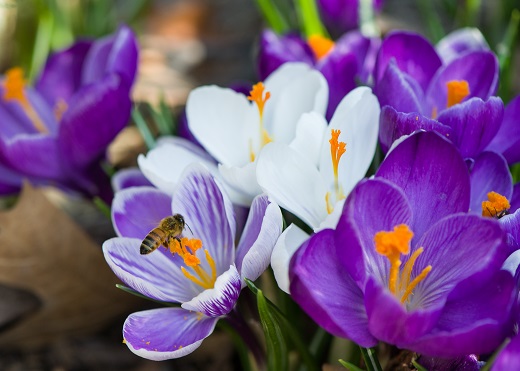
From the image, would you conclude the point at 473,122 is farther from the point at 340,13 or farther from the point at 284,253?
the point at 340,13

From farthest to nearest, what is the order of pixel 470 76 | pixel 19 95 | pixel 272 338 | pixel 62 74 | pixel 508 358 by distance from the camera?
1. pixel 62 74
2. pixel 19 95
3. pixel 470 76
4. pixel 272 338
5. pixel 508 358

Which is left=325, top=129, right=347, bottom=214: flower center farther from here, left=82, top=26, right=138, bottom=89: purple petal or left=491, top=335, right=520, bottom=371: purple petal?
left=82, top=26, right=138, bottom=89: purple petal

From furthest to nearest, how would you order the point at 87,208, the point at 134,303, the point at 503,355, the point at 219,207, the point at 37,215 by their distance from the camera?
the point at 87,208
the point at 134,303
the point at 37,215
the point at 219,207
the point at 503,355

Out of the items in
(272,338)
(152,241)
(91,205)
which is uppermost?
(152,241)

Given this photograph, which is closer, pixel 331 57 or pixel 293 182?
pixel 293 182

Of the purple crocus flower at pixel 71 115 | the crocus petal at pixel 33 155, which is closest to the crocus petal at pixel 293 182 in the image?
the purple crocus flower at pixel 71 115

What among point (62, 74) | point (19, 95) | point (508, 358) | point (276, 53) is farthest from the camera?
point (62, 74)

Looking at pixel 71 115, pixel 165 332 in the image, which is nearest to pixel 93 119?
pixel 71 115

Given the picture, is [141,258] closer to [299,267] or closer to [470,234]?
[299,267]

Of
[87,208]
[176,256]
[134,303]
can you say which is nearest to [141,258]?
[176,256]
